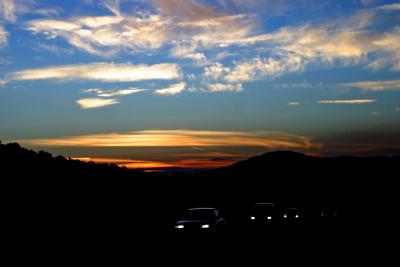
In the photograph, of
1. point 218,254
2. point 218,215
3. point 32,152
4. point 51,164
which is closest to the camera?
point 218,254

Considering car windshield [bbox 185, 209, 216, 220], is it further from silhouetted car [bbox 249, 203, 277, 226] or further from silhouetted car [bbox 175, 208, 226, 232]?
silhouetted car [bbox 249, 203, 277, 226]

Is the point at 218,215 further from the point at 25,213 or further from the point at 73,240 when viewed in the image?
the point at 25,213

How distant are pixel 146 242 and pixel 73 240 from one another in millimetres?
2971

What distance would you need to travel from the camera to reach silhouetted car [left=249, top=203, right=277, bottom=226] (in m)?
45.1

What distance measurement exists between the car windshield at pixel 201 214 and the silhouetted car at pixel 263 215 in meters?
14.2

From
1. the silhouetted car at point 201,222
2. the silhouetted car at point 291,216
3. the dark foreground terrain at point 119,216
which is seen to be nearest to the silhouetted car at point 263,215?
the dark foreground terrain at point 119,216

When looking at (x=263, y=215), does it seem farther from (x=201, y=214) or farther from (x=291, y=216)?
(x=201, y=214)

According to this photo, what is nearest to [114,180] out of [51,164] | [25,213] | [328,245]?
[51,164]

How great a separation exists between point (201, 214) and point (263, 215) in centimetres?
1553

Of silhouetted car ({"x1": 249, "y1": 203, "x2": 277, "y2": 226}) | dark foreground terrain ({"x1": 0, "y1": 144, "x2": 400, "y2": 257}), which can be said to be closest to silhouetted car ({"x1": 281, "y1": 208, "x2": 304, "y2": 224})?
dark foreground terrain ({"x1": 0, "y1": 144, "x2": 400, "y2": 257})

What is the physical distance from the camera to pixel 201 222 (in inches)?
1144

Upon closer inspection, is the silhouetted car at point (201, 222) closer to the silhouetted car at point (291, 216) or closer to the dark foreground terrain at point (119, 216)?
the dark foreground terrain at point (119, 216)

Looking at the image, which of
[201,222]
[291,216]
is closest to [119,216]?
[291,216]

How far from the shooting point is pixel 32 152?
10200cm
